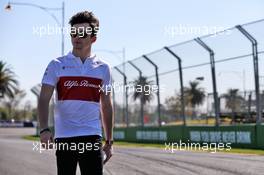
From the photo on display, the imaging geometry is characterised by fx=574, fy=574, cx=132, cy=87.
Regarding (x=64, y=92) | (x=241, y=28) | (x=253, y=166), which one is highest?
(x=241, y=28)

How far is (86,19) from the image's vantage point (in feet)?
12.0

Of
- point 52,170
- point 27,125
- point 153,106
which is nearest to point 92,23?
point 52,170

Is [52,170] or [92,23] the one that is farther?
[52,170]

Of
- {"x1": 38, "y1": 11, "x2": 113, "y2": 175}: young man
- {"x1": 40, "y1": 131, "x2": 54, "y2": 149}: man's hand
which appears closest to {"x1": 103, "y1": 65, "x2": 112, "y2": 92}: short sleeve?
{"x1": 38, "y1": 11, "x2": 113, "y2": 175}: young man

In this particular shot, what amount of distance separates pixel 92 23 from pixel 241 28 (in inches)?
559

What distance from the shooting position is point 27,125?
93.4 metres

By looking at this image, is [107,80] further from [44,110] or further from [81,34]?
[44,110]

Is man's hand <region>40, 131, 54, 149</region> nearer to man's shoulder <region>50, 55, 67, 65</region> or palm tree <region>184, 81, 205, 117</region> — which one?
man's shoulder <region>50, 55, 67, 65</region>

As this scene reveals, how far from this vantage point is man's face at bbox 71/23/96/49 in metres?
3.66

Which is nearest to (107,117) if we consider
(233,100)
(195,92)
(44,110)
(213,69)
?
(44,110)

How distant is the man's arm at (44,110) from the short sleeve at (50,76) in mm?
28

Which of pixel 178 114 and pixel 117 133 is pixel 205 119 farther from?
pixel 117 133

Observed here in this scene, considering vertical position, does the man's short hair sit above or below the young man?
above

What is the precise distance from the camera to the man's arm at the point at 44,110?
3.60 metres
